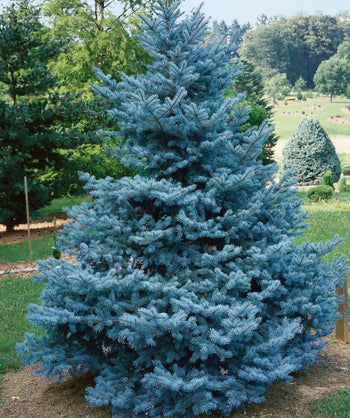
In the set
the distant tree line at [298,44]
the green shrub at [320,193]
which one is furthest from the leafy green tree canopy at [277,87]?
the green shrub at [320,193]

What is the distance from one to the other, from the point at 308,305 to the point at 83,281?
213 cm

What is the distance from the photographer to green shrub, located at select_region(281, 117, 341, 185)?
83.2 ft

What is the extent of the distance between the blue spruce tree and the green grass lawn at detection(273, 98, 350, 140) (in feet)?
153

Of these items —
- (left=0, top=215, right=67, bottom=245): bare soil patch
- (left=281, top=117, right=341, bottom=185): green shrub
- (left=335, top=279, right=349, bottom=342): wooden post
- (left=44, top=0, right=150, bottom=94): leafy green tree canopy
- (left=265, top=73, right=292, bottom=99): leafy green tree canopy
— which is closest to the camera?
(left=335, top=279, right=349, bottom=342): wooden post

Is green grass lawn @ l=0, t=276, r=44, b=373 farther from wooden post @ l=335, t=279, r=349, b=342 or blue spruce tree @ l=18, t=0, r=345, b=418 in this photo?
wooden post @ l=335, t=279, r=349, b=342

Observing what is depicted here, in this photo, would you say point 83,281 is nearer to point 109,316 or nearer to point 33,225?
point 109,316

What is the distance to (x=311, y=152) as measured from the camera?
25438 mm

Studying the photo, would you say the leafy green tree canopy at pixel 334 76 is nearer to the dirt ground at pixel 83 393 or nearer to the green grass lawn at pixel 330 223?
the green grass lawn at pixel 330 223

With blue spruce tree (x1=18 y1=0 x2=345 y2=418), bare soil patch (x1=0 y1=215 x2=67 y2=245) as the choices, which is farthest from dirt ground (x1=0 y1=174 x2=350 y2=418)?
bare soil patch (x1=0 y1=215 x2=67 y2=245)

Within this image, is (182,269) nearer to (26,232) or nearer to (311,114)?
(26,232)

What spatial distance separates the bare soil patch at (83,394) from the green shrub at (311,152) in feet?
70.3

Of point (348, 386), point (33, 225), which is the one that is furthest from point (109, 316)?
point (33, 225)

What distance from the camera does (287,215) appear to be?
4.81m

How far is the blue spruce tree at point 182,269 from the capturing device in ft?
12.5
